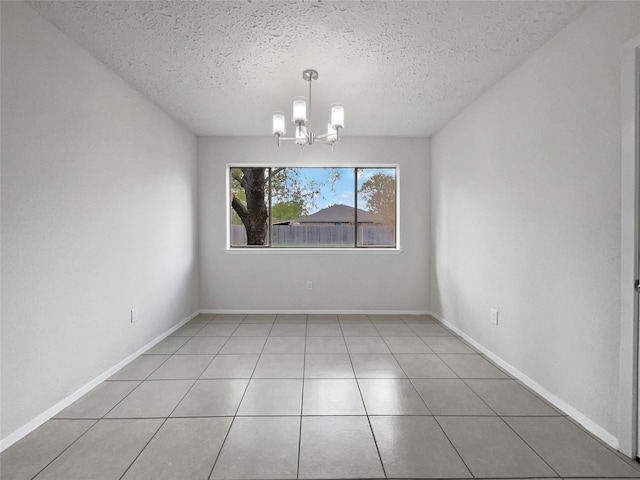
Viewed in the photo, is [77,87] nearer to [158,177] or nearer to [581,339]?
[158,177]

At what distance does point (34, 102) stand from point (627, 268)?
346 centimetres

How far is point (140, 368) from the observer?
256 cm

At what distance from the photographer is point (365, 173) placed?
438 centimetres

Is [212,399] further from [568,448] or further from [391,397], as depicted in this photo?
[568,448]

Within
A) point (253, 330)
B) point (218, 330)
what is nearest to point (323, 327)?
point (253, 330)

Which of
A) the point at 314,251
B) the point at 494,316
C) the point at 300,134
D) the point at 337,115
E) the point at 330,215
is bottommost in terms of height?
the point at 494,316

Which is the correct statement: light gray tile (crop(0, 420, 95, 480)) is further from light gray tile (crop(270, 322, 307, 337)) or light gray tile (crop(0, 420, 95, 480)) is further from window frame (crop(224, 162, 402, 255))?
window frame (crop(224, 162, 402, 255))

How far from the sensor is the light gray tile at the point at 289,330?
3.36 meters

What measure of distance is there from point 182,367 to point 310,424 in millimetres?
1388

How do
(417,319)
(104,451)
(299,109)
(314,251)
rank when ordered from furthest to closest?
(314,251) → (417,319) → (299,109) → (104,451)

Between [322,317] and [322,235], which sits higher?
[322,235]

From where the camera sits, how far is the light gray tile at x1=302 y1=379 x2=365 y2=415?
1923 mm

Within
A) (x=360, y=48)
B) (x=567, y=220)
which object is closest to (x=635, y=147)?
(x=567, y=220)

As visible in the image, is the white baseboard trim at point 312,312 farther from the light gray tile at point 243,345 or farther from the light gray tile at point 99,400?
the light gray tile at point 99,400
